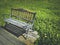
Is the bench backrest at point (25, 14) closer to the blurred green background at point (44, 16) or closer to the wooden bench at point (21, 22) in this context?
the wooden bench at point (21, 22)

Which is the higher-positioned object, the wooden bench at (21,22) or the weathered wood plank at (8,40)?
the wooden bench at (21,22)

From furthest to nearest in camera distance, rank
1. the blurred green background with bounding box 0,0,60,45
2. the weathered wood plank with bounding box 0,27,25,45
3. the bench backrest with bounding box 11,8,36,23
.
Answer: the blurred green background with bounding box 0,0,60,45 < the bench backrest with bounding box 11,8,36,23 < the weathered wood plank with bounding box 0,27,25,45

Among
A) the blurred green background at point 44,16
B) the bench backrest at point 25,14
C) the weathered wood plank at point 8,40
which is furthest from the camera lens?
the blurred green background at point 44,16

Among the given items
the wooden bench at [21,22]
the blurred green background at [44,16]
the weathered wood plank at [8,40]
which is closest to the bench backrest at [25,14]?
the wooden bench at [21,22]

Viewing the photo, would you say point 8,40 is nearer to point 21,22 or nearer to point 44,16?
point 21,22

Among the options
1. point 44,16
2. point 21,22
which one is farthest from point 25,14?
point 44,16

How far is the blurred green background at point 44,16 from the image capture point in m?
5.23

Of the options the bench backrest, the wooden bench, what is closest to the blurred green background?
the wooden bench

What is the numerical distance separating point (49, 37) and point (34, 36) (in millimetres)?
856

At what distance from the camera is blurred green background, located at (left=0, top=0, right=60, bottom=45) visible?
523cm

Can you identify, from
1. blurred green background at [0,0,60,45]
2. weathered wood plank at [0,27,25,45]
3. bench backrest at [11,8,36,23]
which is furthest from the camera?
blurred green background at [0,0,60,45]

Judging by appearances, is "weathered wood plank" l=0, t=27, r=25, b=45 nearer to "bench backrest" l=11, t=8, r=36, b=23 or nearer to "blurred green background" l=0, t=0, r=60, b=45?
"blurred green background" l=0, t=0, r=60, b=45

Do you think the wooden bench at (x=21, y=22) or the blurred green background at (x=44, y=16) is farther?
the blurred green background at (x=44, y=16)

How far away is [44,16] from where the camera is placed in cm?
712
